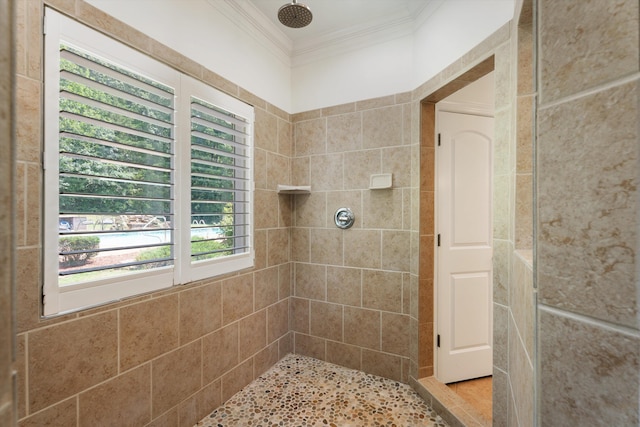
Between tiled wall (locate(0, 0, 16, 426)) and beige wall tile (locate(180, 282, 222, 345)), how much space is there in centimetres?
134

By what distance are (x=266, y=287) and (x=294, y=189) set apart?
0.80 meters

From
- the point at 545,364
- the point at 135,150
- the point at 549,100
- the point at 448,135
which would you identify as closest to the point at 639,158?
the point at 549,100

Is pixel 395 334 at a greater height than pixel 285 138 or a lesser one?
lesser

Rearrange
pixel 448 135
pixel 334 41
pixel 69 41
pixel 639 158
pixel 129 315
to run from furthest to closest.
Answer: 1. pixel 334 41
2. pixel 448 135
3. pixel 129 315
4. pixel 69 41
5. pixel 639 158

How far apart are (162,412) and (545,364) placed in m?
1.71

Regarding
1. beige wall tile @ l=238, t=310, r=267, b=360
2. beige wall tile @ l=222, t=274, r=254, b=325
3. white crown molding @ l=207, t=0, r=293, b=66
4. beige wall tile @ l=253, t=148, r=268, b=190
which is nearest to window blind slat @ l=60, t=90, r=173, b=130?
beige wall tile @ l=253, t=148, r=268, b=190

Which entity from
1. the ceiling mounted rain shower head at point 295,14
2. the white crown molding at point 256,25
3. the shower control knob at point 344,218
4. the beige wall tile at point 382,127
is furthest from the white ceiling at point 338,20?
the shower control knob at point 344,218

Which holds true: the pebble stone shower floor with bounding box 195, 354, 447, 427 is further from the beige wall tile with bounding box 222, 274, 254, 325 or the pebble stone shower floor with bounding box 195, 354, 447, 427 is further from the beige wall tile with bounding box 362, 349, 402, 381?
the beige wall tile with bounding box 222, 274, 254, 325

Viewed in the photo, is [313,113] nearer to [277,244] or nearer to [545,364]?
[277,244]

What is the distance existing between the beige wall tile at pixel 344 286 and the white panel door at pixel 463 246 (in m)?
0.58

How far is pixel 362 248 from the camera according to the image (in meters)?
2.11

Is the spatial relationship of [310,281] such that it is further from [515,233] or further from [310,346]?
[515,233]

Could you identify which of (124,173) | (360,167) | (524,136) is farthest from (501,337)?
(124,173)

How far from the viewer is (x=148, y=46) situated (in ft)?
4.33
